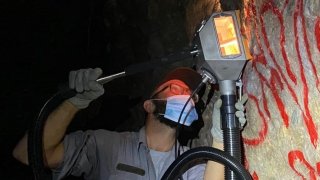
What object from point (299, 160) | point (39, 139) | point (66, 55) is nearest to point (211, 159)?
point (299, 160)

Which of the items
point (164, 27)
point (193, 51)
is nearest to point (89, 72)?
point (193, 51)

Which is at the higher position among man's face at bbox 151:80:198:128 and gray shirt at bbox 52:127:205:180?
man's face at bbox 151:80:198:128

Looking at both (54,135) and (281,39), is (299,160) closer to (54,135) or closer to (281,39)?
(281,39)

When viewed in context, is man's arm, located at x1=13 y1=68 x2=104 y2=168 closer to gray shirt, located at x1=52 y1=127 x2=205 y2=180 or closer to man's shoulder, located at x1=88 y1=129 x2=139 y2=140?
gray shirt, located at x1=52 y1=127 x2=205 y2=180

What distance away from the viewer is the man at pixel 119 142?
78.0 inches

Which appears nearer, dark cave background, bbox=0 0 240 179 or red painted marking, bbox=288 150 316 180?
red painted marking, bbox=288 150 316 180

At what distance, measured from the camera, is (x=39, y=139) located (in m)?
1.80

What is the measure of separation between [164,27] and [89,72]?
1.60 m

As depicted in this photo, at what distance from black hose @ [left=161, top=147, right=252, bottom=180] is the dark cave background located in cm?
200

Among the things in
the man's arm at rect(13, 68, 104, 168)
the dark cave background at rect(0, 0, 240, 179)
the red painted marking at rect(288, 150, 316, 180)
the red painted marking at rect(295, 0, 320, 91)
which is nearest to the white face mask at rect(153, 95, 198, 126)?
the man's arm at rect(13, 68, 104, 168)

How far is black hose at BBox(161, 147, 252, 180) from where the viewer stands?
1415 mm

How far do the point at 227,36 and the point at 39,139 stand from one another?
991mm

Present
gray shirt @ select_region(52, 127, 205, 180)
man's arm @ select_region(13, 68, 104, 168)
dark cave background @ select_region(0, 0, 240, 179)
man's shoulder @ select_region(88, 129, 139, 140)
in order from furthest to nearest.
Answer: dark cave background @ select_region(0, 0, 240, 179) < man's shoulder @ select_region(88, 129, 139, 140) < gray shirt @ select_region(52, 127, 205, 180) < man's arm @ select_region(13, 68, 104, 168)

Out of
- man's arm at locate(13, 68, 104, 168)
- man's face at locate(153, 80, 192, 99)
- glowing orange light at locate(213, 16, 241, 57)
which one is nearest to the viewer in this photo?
glowing orange light at locate(213, 16, 241, 57)
